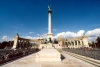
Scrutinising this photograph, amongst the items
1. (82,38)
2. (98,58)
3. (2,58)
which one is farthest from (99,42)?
(2,58)

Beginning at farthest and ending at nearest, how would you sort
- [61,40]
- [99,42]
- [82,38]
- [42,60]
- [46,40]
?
[99,42], [61,40], [82,38], [46,40], [42,60]

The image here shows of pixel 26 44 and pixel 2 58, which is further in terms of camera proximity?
pixel 26 44

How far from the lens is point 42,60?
53.4 feet

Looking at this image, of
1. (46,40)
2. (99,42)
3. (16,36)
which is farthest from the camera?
(99,42)

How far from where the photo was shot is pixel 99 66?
11.9 metres

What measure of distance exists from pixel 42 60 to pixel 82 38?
67705 millimetres

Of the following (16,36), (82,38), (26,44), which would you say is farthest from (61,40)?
(16,36)

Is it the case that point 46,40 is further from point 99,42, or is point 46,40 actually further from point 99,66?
point 99,42

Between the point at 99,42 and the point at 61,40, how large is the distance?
39563 mm

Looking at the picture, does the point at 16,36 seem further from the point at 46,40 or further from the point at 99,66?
the point at 99,66

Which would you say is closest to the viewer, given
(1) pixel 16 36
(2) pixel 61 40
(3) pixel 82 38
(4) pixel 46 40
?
(4) pixel 46 40

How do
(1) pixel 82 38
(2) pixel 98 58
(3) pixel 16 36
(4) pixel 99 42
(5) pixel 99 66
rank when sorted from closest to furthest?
(5) pixel 99 66
(2) pixel 98 58
(3) pixel 16 36
(1) pixel 82 38
(4) pixel 99 42

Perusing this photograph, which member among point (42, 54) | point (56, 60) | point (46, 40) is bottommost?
point (56, 60)

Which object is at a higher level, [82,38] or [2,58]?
[82,38]
